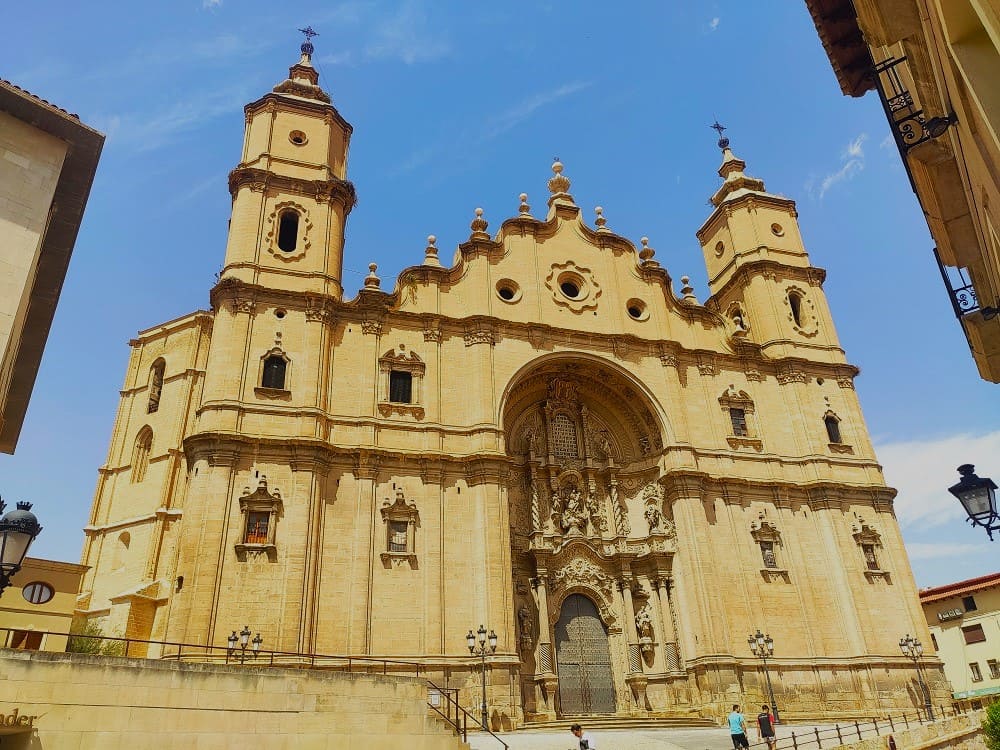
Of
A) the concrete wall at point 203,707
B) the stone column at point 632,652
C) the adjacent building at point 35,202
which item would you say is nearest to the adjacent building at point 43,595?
the concrete wall at point 203,707

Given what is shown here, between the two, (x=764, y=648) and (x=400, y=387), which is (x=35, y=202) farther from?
(x=764, y=648)

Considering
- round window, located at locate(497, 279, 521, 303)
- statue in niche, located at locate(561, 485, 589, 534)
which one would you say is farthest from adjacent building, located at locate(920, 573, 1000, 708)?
round window, located at locate(497, 279, 521, 303)

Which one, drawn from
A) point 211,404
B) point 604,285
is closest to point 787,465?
point 604,285

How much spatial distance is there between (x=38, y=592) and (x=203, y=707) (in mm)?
11715

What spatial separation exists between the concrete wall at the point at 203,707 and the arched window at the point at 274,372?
11918 mm

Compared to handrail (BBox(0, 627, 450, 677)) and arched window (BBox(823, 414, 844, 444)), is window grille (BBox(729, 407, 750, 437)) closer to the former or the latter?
arched window (BBox(823, 414, 844, 444))

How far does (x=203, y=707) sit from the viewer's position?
14172 mm

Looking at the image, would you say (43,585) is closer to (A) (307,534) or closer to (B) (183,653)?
(B) (183,653)

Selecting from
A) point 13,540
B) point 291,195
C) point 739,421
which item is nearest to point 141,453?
point 291,195

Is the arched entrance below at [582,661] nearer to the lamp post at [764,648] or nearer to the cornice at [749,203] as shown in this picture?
the lamp post at [764,648]

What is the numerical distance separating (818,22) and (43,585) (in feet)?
83.5

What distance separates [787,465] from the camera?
30531mm

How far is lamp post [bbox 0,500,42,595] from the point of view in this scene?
308 inches

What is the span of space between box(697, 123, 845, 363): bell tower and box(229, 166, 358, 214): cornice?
18497mm
